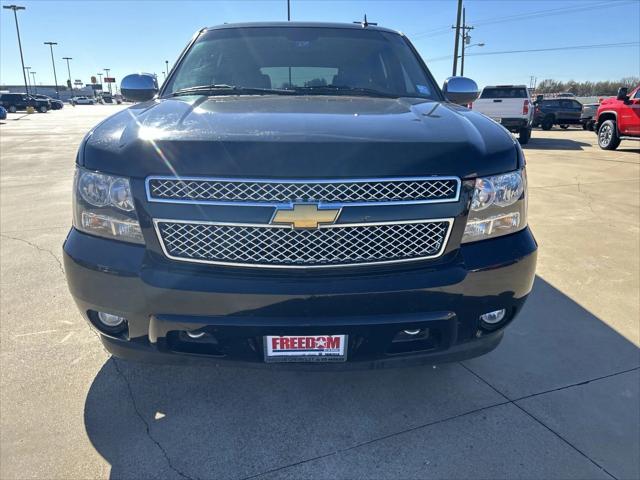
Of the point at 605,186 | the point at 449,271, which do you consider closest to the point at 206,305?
the point at 449,271

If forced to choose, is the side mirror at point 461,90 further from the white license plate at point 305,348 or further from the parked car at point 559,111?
the parked car at point 559,111

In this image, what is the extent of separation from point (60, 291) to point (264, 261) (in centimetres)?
245

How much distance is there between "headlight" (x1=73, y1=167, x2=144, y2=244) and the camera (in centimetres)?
189

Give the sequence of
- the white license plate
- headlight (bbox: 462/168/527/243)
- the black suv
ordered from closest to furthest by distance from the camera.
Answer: the white license plate
headlight (bbox: 462/168/527/243)
the black suv

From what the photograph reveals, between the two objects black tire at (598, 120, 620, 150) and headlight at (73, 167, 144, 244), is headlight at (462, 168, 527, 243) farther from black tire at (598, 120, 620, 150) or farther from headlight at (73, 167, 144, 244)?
black tire at (598, 120, 620, 150)

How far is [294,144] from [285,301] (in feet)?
1.95

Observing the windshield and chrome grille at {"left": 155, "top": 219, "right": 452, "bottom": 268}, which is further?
the windshield

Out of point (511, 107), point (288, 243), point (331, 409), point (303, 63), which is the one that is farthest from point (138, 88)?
point (511, 107)

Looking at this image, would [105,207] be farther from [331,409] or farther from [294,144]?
[331,409]

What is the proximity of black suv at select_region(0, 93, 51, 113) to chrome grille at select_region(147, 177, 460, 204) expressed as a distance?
53.4 metres

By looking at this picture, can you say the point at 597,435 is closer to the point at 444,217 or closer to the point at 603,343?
the point at 603,343

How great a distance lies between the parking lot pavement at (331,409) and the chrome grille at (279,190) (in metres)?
1.09

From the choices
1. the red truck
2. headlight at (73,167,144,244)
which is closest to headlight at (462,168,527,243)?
headlight at (73,167,144,244)

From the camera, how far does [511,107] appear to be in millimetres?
15531
